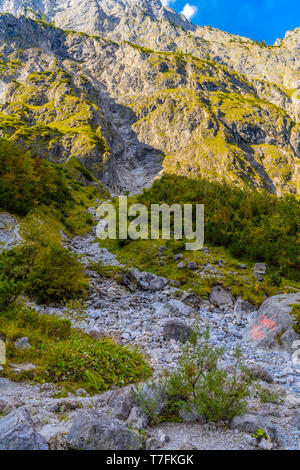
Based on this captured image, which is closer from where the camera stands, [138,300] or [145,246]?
[138,300]

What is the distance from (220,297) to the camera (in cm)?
1265

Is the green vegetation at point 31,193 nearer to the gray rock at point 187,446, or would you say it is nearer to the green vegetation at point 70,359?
the green vegetation at point 70,359

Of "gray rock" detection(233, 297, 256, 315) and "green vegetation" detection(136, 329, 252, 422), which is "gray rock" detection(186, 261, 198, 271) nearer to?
"gray rock" detection(233, 297, 256, 315)

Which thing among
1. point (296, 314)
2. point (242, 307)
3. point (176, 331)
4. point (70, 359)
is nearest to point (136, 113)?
point (242, 307)

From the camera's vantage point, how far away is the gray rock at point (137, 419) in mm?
4059

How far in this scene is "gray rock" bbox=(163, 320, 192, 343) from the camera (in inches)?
322

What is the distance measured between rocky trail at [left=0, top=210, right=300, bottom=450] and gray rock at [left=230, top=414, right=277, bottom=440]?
15 mm

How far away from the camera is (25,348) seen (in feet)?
21.3

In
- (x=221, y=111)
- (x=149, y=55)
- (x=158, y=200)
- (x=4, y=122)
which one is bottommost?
(x=158, y=200)

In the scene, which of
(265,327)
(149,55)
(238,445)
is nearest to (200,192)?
(265,327)

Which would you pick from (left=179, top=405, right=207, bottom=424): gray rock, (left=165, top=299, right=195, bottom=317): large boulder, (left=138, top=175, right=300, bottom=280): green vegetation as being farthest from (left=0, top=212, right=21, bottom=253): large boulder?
(left=138, top=175, right=300, bottom=280): green vegetation
